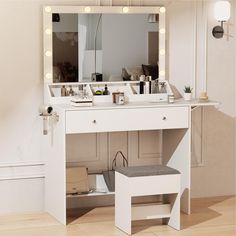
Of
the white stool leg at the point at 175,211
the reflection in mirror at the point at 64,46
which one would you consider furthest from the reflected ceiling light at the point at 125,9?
the white stool leg at the point at 175,211

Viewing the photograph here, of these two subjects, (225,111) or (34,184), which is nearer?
(34,184)

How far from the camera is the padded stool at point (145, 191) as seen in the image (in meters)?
4.35

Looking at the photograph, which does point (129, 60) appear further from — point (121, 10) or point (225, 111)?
point (225, 111)

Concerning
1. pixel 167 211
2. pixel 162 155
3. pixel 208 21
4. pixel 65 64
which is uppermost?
pixel 208 21

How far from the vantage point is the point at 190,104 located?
189 inches

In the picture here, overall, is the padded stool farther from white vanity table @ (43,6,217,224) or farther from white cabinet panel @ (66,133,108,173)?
white cabinet panel @ (66,133,108,173)

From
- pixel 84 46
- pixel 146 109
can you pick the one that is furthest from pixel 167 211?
pixel 84 46

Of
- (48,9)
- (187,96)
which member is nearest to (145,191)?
(187,96)

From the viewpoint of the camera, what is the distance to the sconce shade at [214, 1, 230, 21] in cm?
517

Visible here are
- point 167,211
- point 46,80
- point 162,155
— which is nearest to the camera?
point 167,211

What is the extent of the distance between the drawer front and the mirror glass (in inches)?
18.2

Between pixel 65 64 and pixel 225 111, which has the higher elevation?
pixel 65 64

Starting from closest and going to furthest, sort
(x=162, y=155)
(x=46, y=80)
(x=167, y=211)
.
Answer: (x=167, y=211)
(x=46, y=80)
(x=162, y=155)

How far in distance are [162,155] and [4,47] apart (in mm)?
1482
